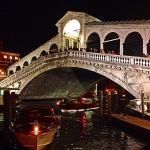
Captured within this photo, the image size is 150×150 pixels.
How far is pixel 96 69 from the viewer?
18.6 meters

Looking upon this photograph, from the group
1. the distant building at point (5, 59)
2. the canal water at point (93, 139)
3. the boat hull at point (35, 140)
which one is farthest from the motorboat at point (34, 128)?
the distant building at point (5, 59)

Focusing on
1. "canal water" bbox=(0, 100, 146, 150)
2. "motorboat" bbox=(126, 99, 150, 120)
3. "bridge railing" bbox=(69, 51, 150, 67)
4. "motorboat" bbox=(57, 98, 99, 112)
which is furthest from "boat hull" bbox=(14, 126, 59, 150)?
"motorboat" bbox=(57, 98, 99, 112)

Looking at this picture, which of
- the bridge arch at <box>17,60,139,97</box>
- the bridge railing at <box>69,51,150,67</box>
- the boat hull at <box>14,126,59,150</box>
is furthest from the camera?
the bridge arch at <box>17,60,139,97</box>

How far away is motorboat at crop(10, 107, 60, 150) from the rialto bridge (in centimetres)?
764

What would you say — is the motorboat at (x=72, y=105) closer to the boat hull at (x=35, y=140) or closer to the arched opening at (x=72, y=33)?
the arched opening at (x=72, y=33)

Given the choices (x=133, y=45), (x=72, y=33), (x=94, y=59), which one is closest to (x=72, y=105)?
(x=94, y=59)

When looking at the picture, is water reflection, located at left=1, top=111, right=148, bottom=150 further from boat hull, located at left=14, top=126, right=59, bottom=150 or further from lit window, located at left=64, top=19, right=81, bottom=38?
lit window, located at left=64, top=19, right=81, bottom=38

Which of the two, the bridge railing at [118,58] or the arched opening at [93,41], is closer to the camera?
the bridge railing at [118,58]

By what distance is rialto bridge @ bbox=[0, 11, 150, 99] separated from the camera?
1669cm

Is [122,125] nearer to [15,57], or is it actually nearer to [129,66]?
[129,66]

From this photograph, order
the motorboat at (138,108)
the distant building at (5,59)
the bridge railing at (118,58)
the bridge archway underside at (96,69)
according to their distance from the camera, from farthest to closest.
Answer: the distant building at (5,59) < the bridge archway underside at (96,69) < the bridge railing at (118,58) < the motorboat at (138,108)

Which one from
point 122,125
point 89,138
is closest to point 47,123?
point 89,138

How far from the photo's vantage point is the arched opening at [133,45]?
22.8 meters

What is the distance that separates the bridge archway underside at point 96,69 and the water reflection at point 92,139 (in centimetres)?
366
